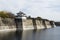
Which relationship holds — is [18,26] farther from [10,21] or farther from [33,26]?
[33,26]

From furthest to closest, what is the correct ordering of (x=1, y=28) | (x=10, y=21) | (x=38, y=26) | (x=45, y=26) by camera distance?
(x=45, y=26) → (x=38, y=26) → (x=10, y=21) → (x=1, y=28)

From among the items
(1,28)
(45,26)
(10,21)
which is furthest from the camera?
(45,26)

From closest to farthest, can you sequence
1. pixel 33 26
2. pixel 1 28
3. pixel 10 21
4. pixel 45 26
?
pixel 1 28, pixel 10 21, pixel 33 26, pixel 45 26

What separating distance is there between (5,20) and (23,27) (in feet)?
25.8

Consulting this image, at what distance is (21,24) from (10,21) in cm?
399

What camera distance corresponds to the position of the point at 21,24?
72.9 m

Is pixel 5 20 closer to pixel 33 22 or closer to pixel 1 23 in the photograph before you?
pixel 1 23

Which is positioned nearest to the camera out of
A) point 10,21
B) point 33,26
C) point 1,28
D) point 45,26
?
point 1,28

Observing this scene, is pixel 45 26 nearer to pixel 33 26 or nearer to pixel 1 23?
pixel 33 26

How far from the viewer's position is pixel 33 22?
9106 centimetres

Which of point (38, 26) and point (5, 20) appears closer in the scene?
point (5, 20)

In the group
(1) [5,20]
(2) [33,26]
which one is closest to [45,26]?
(2) [33,26]

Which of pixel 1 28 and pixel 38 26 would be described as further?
pixel 38 26

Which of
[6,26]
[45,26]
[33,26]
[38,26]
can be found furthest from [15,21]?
[45,26]
